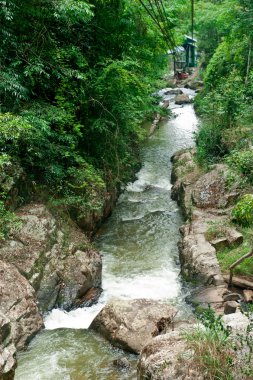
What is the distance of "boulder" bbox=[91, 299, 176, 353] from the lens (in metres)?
7.33

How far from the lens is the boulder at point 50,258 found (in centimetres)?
844

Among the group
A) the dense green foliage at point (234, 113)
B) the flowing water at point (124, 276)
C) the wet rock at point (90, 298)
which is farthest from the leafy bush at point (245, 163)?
the wet rock at point (90, 298)

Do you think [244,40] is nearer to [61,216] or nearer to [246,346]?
[61,216]

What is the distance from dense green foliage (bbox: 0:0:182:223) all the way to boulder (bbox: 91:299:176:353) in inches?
128

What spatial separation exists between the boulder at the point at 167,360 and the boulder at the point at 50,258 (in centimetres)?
341

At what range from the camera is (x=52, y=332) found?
25.6 feet

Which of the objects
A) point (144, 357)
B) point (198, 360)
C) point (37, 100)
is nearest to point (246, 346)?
point (198, 360)

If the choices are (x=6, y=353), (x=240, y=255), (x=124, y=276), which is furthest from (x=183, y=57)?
(x=6, y=353)

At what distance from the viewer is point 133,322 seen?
7574mm

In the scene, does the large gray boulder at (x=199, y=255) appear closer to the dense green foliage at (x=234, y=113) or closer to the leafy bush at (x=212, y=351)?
the dense green foliage at (x=234, y=113)

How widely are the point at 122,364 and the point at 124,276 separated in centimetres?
335

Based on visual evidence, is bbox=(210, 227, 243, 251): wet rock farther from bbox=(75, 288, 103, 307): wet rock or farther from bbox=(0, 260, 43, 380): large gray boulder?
bbox=(0, 260, 43, 380): large gray boulder

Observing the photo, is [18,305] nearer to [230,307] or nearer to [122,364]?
[122,364]

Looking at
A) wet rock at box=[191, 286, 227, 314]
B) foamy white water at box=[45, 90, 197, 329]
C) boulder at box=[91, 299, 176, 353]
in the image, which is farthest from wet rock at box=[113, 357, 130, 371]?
wet rock at box=[191, 286, 227, 314]
